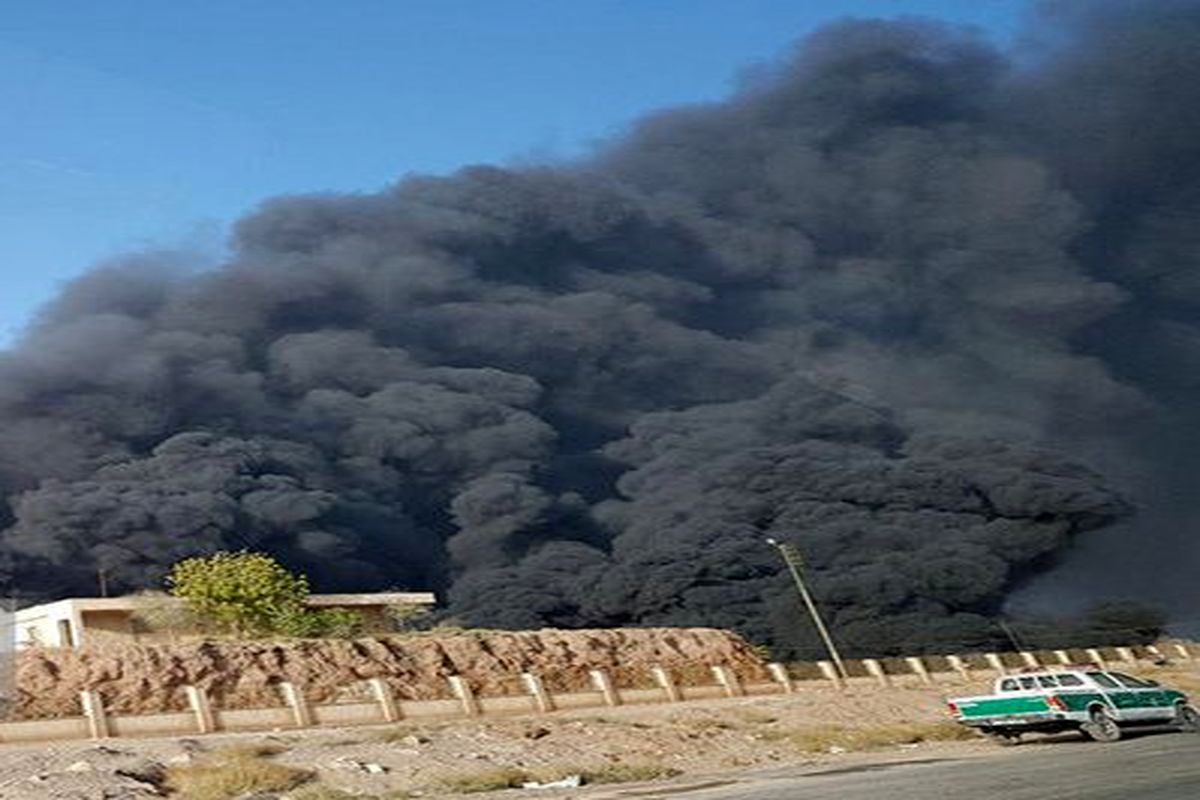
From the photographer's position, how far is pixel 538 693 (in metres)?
43.2

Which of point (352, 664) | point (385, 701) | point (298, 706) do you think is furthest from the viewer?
point (352, 664)

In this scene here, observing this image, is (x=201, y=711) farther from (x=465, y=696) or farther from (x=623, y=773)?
(x=623, y=773)

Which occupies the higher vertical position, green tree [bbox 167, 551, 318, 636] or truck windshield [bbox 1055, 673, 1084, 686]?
green tree [bbox 167, 551, 318, 636]

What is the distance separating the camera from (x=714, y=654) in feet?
182

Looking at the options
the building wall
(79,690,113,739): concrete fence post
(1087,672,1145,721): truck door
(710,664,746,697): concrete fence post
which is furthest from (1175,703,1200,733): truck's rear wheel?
the building wall

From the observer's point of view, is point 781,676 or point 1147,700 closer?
point 1147,700

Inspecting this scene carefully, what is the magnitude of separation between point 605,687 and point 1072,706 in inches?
758

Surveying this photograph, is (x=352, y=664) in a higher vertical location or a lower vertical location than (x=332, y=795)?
higher

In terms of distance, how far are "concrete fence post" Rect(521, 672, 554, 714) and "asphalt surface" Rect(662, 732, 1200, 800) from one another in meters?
16.5

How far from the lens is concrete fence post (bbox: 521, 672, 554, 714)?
42.8 metres

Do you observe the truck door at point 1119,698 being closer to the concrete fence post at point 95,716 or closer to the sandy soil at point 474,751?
the sandy soil at point 474,751

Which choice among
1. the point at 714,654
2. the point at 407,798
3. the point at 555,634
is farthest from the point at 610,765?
the point at 714,654

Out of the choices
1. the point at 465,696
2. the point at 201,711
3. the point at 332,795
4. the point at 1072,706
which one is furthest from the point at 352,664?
the point at 1072,706

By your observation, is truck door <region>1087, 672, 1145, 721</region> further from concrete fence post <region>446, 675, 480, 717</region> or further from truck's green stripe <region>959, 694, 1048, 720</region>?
concrete fence post <region>446, 675, 480, 717</region>
